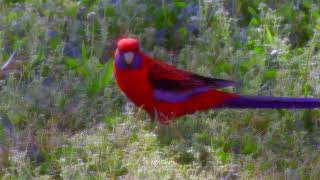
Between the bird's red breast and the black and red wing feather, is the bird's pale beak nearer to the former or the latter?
the bird's red breast

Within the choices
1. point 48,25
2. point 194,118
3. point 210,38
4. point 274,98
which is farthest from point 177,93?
point 48,25

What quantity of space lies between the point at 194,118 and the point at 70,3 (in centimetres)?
150

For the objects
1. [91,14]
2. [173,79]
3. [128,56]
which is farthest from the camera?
[91,14]

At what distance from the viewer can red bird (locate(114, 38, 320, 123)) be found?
175 inches

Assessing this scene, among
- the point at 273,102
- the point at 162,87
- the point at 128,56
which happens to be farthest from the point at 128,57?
the point at 273,102

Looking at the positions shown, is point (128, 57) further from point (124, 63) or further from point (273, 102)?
point (273, 102)

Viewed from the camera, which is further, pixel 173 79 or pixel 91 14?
pixel 91 14

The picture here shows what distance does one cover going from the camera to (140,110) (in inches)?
176

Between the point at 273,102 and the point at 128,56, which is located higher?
the point at 128,56

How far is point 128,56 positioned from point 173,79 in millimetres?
286

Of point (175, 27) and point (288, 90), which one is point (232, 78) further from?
point (175, 27)

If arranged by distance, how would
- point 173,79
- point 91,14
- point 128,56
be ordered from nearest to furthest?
1. point 128,56
2. point 173,79
3. point 91,14

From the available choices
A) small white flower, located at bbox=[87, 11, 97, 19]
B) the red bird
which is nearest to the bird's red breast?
the red bird

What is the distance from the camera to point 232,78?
5051mm
